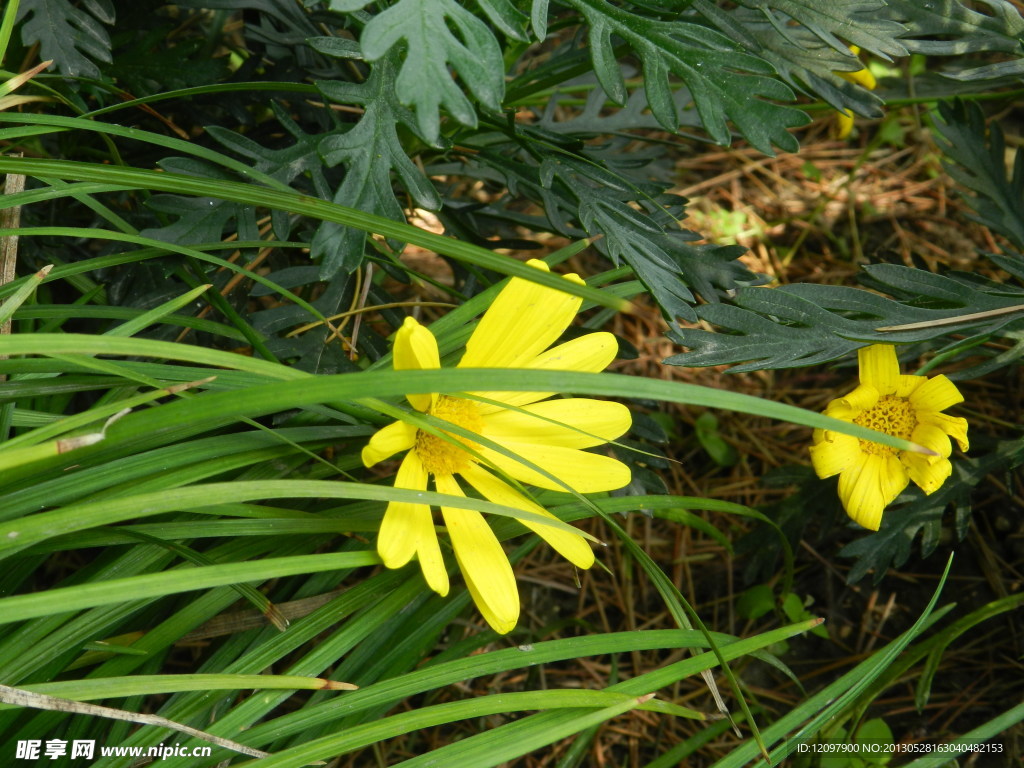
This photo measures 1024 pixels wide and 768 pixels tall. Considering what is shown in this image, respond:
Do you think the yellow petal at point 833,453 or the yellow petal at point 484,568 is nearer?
the yellow petal at point 484,568

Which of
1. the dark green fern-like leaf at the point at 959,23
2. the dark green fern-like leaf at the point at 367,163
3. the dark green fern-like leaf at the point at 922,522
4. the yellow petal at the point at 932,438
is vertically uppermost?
the dark green fern-like leaf at the point at 959,23

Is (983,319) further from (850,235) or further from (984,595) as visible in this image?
(850,235)

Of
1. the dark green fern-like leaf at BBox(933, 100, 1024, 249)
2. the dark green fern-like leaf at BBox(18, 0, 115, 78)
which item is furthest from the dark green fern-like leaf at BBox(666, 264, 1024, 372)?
the dark green fern-like leaf at BBox(18, 0, 115, 78)

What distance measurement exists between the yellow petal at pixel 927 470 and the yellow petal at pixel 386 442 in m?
0.66

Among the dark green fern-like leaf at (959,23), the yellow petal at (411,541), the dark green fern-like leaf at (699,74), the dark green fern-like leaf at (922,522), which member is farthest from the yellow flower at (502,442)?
the dark green fern-like leaf at (959,23)

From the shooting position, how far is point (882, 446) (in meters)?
1.04

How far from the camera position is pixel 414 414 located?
80 cm

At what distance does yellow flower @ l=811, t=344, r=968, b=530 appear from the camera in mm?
1005

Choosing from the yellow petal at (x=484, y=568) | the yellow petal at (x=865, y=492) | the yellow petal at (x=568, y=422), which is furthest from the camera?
the yellow petal at (x=865, y=492)

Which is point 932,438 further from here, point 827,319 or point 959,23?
point 959,23

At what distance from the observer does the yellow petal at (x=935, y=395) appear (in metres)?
1.00

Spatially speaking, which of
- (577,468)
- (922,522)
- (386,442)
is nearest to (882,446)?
(922,522)

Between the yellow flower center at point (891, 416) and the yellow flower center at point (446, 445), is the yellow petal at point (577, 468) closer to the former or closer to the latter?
the yellow flower center at point (446, 445)

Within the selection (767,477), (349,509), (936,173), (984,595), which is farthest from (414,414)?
(936,173)
